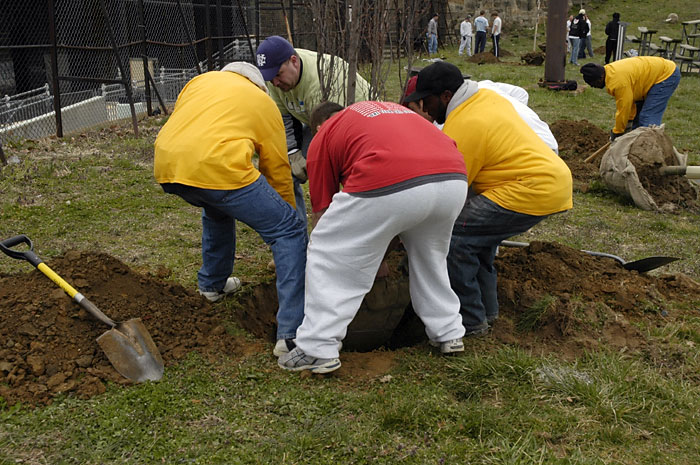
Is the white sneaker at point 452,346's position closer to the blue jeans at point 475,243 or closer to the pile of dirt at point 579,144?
the blue jeans at point 475,243

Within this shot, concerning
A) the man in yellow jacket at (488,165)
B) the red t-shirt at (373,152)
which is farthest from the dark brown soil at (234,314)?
the red t-shirt at (373,152)

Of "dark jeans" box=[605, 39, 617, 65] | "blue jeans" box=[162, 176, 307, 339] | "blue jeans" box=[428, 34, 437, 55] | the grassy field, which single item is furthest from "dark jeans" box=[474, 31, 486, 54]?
"blue jeans" box=[162, 176, 307, 339]

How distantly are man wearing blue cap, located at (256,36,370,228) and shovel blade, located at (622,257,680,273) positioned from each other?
235 centimetres

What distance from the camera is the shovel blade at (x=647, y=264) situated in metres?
4.82

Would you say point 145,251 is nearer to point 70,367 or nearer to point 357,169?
point 70,367

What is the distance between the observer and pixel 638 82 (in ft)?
26.0

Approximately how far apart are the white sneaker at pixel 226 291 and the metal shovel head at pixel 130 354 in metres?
0.98

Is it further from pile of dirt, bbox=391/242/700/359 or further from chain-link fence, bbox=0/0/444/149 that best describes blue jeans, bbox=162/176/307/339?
chain-link fence, bbox=0/0/444/149

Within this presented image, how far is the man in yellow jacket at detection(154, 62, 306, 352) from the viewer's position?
3.38 metres

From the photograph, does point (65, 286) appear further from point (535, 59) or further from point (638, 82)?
point (535, 59)

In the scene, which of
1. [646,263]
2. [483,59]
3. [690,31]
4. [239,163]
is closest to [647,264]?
[646,263]

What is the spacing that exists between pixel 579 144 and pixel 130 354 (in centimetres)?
771

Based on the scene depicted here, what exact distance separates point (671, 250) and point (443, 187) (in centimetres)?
351

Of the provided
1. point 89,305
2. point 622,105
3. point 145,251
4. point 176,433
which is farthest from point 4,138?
point 622,105
